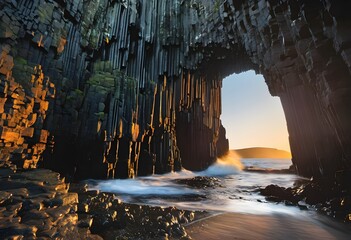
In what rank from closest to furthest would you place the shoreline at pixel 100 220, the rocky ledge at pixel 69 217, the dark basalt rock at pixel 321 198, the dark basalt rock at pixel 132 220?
Result: the rocky ledge at pixel 69 217, the shoreline at pixel 100 220, the dark basalt rock at pixel 132 220, the dark basalt rock at pixel 321 198

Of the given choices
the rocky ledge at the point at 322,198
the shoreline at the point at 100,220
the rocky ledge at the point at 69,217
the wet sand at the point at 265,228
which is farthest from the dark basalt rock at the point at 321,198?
the rocky ledge at the point at 69,217

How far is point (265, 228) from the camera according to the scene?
561 cm

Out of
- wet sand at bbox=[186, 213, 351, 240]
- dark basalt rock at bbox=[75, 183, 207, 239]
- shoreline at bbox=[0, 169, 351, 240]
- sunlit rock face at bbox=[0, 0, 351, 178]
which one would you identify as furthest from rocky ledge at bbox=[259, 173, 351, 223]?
dark basalt rock at bbox=[75, 183, 207, 239]

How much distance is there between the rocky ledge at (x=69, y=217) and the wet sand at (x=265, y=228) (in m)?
0.51

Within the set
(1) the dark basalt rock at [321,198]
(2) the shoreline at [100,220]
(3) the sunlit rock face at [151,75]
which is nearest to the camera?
(2) the shoreline at [100,220]

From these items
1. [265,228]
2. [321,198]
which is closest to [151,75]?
[321,198]

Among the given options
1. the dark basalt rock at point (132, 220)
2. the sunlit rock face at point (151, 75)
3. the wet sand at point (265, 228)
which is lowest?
the wet sand at point (265, 228)

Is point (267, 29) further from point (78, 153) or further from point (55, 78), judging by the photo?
point (78, 153)

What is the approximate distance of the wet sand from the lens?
495 centimetres

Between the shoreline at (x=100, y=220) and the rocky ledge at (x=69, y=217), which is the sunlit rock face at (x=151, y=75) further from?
the rocky ledge at (x=69, y=217)

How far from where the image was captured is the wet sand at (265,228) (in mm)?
4949

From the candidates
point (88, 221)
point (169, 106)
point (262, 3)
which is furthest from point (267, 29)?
point (88, 221)

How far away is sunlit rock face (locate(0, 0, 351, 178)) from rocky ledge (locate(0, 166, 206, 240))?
18.8 ft

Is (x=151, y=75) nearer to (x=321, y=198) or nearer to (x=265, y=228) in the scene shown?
(x=321, y=198)
